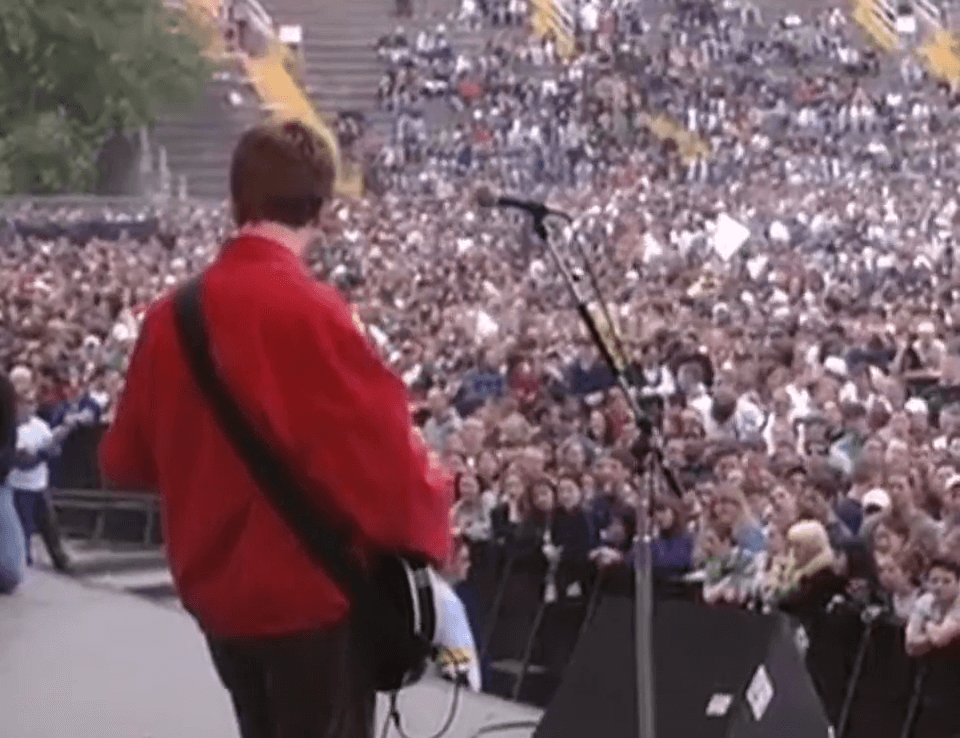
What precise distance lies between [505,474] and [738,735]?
216 inches

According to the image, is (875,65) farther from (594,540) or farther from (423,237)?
(594,540)

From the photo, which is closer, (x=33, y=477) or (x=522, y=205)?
(x=522, y=205)

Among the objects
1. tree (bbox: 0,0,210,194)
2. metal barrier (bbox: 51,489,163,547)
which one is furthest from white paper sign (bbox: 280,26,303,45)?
metal barrier (bbox: 51,489,163,547)

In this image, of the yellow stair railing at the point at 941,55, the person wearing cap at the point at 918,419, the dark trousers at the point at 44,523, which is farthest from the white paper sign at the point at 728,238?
the yellow stair railing at the point at 941,55

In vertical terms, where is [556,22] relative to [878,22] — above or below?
above

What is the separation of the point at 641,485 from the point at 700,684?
47 centimetres

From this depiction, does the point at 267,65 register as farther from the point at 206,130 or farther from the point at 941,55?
the point at 941,55

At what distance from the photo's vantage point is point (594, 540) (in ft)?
31.7

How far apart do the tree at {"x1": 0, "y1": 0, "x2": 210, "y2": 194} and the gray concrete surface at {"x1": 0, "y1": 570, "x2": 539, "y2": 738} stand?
2495 centimetres

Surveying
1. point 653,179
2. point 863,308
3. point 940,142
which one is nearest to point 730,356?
point 863,308

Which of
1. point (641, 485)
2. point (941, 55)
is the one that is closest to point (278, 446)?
point (641, 485)

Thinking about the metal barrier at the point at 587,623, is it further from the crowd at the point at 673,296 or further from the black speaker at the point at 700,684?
the black speaker at the point at 700,684

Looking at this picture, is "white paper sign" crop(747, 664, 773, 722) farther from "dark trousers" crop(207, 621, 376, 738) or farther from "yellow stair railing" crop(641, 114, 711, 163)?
"yellow stair railing" crop(641, 114, 711, 163)

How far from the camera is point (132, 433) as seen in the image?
409 cm
